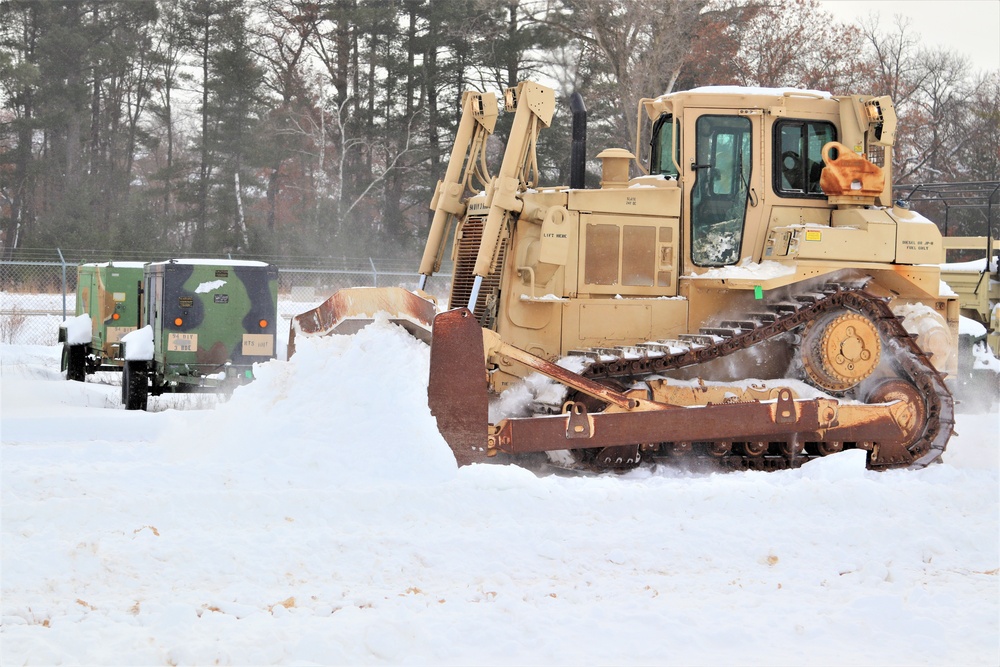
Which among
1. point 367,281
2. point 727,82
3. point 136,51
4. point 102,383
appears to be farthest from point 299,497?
point 136,51

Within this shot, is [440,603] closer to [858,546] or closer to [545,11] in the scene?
[858,546]

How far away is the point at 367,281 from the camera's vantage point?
92.1 feet

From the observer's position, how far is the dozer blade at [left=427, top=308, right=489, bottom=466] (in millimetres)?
8133

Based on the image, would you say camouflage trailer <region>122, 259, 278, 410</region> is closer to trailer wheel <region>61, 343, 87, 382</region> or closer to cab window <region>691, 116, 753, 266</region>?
trailer wheel <region>61, 343, 87, 382</region>

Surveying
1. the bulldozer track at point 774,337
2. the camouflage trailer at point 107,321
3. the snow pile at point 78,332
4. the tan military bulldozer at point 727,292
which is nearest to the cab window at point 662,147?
the tan military bulldozer at point 727,292

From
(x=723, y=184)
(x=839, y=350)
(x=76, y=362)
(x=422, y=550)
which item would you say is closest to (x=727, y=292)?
(x=723, y=184)

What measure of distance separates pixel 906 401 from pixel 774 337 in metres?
1.31

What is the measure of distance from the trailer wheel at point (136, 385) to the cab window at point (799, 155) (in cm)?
802

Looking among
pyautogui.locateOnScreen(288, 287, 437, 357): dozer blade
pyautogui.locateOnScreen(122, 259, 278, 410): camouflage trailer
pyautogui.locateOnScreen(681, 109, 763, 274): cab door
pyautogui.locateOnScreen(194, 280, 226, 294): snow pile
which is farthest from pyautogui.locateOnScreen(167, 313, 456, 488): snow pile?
pyautogui.locateOnScreen(194, 280, 226, 294): snow pile

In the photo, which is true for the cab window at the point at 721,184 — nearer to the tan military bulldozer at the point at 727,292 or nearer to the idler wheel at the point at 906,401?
the tan military bulldozer at the point at 727,292

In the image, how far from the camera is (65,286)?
2158cm

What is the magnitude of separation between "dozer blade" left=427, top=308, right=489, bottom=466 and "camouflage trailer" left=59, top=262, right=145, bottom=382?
327 inches

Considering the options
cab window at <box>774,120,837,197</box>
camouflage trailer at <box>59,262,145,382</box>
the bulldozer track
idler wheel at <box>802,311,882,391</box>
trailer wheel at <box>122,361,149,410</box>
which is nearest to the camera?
the bulldozer track

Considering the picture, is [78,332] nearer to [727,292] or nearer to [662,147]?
[662,147]
